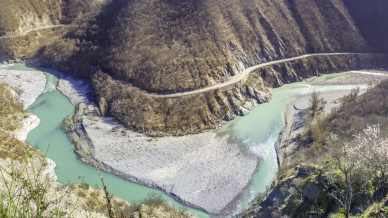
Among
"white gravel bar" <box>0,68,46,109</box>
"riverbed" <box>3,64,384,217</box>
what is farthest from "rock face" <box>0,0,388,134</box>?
"white gravel bar" <box>0,68,46,109</box>

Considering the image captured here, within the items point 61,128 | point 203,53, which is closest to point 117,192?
point 61,128

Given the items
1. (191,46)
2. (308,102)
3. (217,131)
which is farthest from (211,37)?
(217,131)

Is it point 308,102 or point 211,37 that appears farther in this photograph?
point 211,37

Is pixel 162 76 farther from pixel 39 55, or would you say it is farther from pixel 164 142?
pixel 39 55

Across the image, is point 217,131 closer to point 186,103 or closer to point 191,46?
point 186,103

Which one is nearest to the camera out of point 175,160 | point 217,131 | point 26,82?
point 175,160

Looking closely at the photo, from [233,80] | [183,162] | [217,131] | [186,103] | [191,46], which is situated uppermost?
[191,46]
